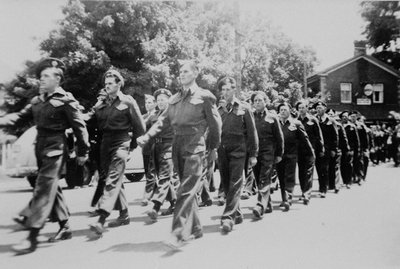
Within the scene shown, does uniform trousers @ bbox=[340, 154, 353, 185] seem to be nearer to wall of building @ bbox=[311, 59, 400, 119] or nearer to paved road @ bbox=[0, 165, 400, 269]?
paved road @ bbox=[0, 165, 400, 269]

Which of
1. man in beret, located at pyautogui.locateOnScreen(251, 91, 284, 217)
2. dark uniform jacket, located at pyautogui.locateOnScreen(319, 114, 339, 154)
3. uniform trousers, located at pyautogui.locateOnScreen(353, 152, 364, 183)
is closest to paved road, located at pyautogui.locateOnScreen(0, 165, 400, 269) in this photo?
man in beret, located at pyautogui.locateOnScreen(251, 91, 284, 217)

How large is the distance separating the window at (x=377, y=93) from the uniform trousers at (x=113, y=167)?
2333 cm

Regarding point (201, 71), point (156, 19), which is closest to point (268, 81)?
point (201, 71)

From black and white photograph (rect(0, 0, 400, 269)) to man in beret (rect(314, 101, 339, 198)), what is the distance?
0.03 m

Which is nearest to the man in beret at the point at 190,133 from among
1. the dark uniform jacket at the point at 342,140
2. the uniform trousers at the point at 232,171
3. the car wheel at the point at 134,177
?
the uniform trousers at the point at 232,171

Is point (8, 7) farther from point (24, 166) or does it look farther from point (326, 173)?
point (326, 173)

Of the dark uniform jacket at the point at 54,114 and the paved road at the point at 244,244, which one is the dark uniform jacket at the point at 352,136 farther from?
the dark uniform jacket at the point at 54,114

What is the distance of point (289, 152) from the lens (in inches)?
295

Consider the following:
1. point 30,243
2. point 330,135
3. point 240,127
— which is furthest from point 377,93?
point 30,243

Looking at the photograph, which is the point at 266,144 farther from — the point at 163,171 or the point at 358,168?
the point at 358,168

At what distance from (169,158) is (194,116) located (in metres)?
2.06

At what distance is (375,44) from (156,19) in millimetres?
6222

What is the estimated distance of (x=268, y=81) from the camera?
1288 cm

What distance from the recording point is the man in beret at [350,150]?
10234 mm
